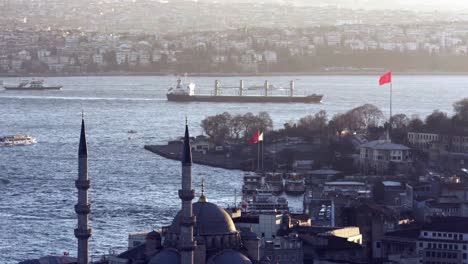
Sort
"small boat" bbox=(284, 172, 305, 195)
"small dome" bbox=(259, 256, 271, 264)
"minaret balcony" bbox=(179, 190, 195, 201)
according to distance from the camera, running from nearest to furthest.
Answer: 1. "minaret balcony" bbox=(179, 190, 195, 201)
2. "small dome" bbox=(259, 256, 271, 264)
3. "small boat" bbox=(284, 172, 305, 195)

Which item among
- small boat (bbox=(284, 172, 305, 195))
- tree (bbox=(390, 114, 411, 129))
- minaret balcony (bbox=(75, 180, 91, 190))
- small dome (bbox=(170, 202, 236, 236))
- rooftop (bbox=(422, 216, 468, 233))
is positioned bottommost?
small boat (bbox=(284, 172, 305, 195))

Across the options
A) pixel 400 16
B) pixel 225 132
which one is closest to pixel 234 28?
pixel 400 16

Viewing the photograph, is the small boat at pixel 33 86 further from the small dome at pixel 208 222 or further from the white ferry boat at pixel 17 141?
the small dome at pixel 208 222

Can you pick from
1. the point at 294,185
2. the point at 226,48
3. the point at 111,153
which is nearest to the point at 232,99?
the point at 111,153

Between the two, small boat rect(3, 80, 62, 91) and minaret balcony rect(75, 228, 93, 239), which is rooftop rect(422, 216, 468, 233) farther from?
small boat rect(3, 80, 62, 91)

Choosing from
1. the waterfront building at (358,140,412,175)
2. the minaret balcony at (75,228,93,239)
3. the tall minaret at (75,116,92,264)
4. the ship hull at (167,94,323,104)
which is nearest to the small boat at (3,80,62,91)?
the ship hull at (167,94,323,104)

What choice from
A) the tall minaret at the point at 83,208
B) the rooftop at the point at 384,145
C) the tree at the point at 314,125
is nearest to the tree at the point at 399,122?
the tree at the point at 314,125

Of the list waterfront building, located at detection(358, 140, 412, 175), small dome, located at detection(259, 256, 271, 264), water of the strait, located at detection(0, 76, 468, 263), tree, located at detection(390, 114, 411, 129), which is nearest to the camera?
small dome, located at detection(259, 256, 271, 264)

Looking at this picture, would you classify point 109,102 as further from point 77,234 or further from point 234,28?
point 234,28
